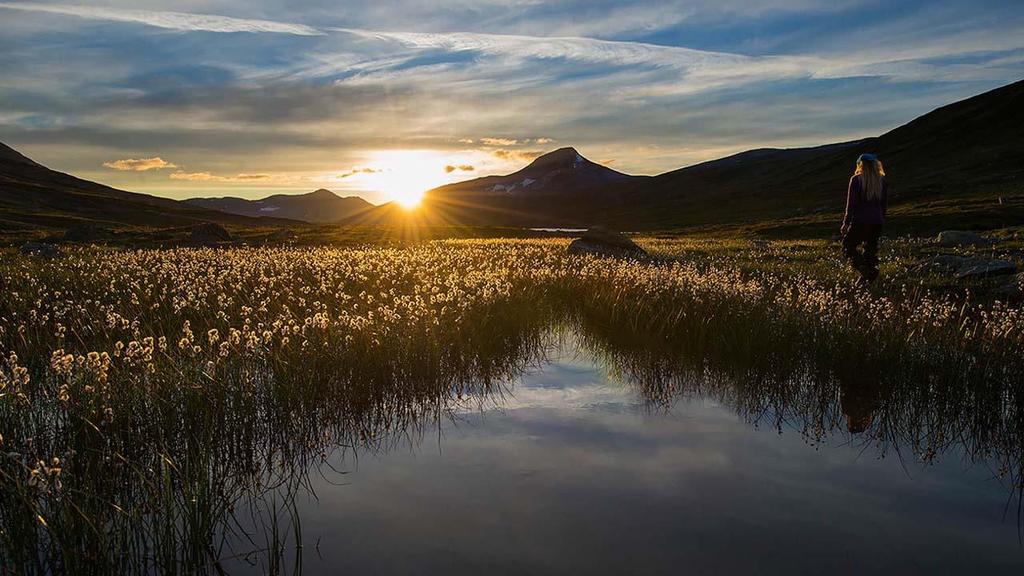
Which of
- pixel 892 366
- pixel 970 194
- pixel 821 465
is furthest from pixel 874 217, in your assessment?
pixel 970 194

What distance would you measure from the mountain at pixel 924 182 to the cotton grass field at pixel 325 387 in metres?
39.4

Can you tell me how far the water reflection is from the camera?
148 inches

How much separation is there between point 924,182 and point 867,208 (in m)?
87.8

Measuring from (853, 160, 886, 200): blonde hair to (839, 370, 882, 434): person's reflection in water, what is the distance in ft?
26.6

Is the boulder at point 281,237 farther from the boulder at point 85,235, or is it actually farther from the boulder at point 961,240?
the boulder at point 961,240

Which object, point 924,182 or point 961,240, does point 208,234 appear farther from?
point 924,182

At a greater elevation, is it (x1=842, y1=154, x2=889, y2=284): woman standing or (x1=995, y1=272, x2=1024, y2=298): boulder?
(x1=842, y1=154, x2=889, y2=284): woman standing

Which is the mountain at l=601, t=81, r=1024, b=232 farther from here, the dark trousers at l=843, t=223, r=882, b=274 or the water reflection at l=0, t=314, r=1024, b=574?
the water reflection at l=0, t=314, r=1024, b=574

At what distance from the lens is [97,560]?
364 centimetres

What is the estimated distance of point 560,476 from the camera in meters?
4.82

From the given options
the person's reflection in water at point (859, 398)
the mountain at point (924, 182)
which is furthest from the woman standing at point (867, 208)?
the mountain at point (924, 182)

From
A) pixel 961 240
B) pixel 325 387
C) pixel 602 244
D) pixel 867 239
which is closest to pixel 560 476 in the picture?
pixel 325 387

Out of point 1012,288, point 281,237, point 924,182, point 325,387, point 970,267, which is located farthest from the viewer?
point 924,182

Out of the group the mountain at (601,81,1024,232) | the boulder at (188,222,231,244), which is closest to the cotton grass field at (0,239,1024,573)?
the boulder at (188,222,231,244)
